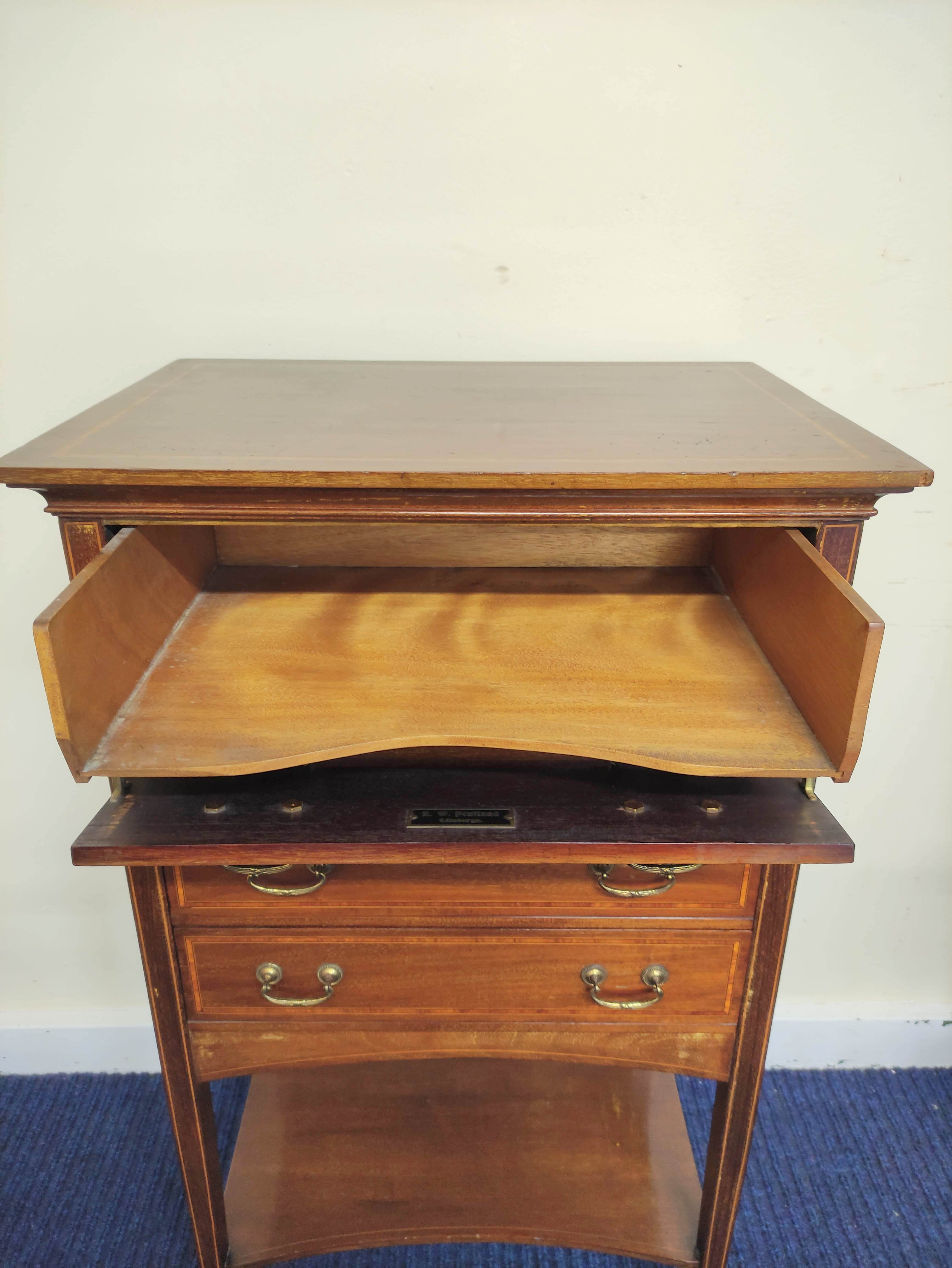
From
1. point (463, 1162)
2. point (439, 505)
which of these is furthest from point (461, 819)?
point (463, 1162)

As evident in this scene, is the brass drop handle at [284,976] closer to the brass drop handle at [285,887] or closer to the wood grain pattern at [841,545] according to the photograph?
the brass drop handle at [285,887]

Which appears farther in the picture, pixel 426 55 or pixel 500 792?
→ pixel 426 55

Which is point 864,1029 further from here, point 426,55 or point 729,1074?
point 426,55

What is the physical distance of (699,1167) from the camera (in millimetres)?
1438

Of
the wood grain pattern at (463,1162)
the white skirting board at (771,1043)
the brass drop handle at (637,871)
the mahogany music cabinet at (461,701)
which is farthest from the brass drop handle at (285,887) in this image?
the white skirting board at (771,1043)

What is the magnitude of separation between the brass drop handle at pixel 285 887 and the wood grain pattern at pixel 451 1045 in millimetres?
183

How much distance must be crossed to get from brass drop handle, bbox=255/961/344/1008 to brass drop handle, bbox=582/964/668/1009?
0.26 metres

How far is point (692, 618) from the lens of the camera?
1032 mm

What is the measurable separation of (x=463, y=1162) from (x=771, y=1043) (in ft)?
2.25

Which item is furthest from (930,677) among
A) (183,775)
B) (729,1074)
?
(183,775)

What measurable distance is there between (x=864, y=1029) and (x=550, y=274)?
4.77 feet

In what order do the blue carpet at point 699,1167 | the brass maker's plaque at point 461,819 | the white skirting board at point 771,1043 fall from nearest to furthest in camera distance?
the brass maker's plaque at point 461,819 < the blue carpet at point 699,1167 < the white skirting board at point 771,1043

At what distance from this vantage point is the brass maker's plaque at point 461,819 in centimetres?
85

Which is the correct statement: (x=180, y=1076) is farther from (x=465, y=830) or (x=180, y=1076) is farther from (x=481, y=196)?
(x=481, y=196)
